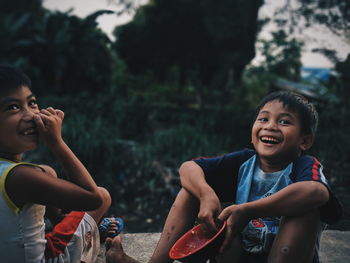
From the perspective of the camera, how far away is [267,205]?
145 cm

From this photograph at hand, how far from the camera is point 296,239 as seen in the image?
1.41 metres

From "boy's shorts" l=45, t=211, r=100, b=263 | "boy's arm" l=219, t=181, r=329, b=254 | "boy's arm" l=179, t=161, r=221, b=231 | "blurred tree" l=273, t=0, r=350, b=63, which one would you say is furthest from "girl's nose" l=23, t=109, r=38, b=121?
"blurred tree" l=273, t=0, r=350, b=63

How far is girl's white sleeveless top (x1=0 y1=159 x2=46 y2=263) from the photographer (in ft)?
4.31

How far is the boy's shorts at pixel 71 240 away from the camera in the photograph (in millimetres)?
1542

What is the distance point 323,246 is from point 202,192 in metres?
1.10

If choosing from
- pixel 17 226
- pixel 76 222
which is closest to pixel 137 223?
pixel 76 222

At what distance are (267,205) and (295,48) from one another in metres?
5.19

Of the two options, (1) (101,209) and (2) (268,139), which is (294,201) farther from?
(1) (101,209)

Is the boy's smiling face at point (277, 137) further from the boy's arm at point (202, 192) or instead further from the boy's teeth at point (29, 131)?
the boy's teeth at point (29, 131)

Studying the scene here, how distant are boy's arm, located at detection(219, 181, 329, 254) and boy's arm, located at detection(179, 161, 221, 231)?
2.4 inches

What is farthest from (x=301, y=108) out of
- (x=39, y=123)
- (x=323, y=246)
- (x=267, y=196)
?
(x=39, y=123)

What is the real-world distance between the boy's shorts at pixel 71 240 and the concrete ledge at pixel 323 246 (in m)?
0.38

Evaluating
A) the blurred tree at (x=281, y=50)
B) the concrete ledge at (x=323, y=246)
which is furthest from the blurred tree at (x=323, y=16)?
the concrete ledge at (x=323, y=246)

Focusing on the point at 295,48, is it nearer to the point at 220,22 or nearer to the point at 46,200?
the point at 220,22
